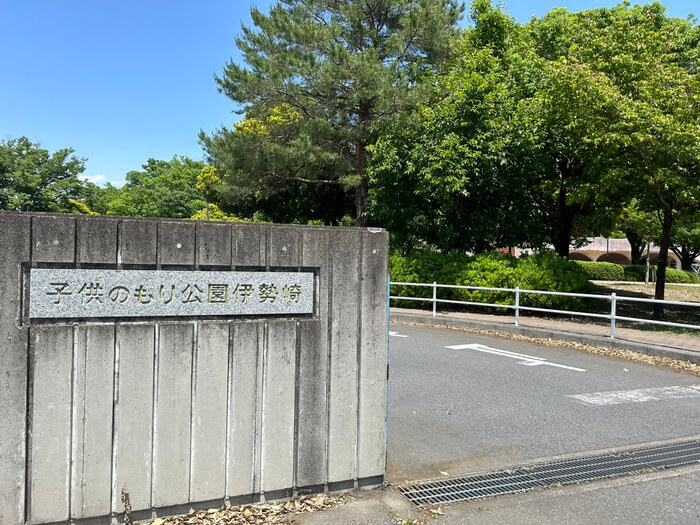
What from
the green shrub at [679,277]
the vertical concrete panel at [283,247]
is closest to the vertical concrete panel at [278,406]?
the vertical concrete panel at [283,247]

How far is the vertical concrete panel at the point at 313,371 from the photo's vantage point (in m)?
3.91

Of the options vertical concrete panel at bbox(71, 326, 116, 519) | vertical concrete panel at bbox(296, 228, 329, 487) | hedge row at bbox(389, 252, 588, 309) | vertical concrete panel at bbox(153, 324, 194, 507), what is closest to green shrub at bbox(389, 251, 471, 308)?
hedge row at bbox(389, 252, 588, 309)

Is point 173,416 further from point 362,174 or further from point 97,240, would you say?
point 362,174

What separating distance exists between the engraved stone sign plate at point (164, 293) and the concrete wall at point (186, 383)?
57 mm

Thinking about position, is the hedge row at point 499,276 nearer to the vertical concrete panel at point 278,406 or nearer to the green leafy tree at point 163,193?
the vertical concrete panel at point 278,406

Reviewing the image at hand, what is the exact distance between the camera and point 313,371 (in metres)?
3.95

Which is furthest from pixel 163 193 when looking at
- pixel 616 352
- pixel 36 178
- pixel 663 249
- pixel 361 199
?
pixel 616 352

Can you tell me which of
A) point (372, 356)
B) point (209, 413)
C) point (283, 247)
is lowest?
point (209, 413)

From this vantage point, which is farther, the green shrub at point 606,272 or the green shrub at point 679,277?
the green shrub at point 606,272

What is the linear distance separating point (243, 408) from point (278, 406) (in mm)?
239

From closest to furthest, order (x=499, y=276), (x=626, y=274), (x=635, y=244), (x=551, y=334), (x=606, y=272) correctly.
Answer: (x=551, y=334) < (x=499, y=276) < (x=606, y=272) < (x=626, y=274) < (x=635, y=244)

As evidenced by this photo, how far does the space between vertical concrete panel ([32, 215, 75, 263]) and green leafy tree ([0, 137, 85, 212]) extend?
51769mm

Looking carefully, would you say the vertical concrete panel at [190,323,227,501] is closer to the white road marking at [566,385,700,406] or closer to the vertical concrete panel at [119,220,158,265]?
the vertical concrete panel at [119,220,158,265]

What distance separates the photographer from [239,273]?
3.73 m
